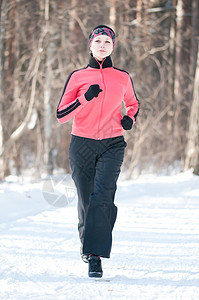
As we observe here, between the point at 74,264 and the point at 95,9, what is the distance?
996cm

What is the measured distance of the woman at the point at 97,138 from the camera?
3.41 metres

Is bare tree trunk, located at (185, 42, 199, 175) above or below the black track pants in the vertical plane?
below

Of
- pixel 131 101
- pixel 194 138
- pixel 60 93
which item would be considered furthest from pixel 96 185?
pixel 60 93

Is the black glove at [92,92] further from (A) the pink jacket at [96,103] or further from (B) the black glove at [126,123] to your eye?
(B) the black glove at [126,123]

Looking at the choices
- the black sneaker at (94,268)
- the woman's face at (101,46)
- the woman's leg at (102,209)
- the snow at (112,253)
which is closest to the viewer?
the snow at (112,253)

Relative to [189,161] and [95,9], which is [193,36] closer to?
[95,9]

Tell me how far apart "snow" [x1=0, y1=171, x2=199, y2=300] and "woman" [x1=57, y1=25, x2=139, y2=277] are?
285mm

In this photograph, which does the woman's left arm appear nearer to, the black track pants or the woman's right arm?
the black track pants

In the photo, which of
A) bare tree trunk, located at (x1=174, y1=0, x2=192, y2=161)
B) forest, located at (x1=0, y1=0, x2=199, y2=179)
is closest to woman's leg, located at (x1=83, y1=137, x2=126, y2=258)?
forest, located at (x1=0, y1=0, x2=199, y2=179)

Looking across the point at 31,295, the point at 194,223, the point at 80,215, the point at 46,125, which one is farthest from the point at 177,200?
the point at 46,125

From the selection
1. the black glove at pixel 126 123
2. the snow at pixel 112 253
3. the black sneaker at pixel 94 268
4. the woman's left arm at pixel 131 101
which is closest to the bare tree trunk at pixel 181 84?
the snow at pixel 112 253

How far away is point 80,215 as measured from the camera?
3645mm

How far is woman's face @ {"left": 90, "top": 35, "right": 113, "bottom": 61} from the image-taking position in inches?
138

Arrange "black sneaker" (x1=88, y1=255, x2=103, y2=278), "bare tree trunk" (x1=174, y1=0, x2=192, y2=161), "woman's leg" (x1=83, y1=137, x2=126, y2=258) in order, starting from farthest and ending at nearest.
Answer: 1. "bare tree trunk" (x1=174, y1=0, x2=192, y2=161)
2. "woman's leg" (x1=83, y1=137, x2=126, y2=258)
3. "black sneaker" (x1=88, y1=255, x2=103, y2=278)
